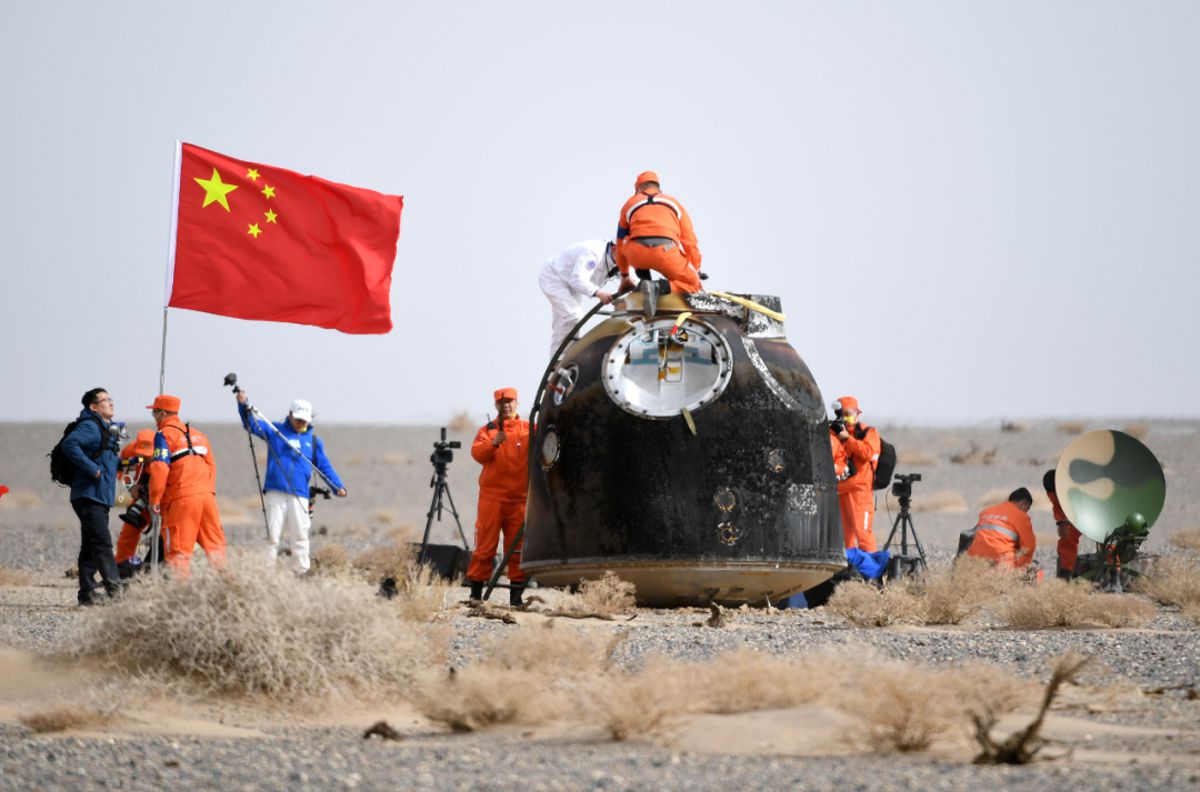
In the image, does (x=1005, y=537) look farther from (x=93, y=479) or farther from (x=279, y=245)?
(x=93, y=479)

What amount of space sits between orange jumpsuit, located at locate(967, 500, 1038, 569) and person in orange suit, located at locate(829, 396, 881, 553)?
1130mm

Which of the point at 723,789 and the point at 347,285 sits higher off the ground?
the point at 347,285

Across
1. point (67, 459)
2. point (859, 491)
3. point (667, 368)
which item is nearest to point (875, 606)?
point (667, 368)

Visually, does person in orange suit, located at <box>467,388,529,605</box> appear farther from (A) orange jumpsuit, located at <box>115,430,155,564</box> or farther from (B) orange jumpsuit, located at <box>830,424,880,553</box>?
(B) orange jumpsuit, located at <box>830,424,880,553</box>

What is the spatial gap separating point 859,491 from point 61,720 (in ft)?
35.7

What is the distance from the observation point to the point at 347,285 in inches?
610

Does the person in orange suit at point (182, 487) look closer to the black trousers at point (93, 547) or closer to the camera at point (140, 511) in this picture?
the black trousers at point (93, 547)

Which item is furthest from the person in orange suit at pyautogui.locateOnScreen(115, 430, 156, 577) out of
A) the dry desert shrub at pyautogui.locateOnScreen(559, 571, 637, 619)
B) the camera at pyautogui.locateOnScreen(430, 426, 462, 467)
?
the dry desert shrub at pyautogui.locateOnScreen(559, 571, 637, 619)

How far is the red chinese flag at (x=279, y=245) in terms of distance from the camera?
48.2 feet

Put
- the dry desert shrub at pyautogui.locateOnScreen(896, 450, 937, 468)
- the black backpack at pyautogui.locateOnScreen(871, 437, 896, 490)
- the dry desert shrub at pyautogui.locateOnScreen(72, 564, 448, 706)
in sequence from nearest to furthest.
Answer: the dry desert shrub at pyautogui.locateOnScreen(72, 564, 448, 706), the black backpack at pyautogui.locateOnScreen(871, 437, 896, 490), the dry desert shrub at pyautogui.locateOnScreen(896, 450, 937, 468)

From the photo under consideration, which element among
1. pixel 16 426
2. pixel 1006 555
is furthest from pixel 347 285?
pixel 16 426

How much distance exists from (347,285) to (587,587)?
14.8 feet

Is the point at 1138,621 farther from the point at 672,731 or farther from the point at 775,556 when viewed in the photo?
the point at 672,731

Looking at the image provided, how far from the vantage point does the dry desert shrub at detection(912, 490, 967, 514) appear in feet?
123
